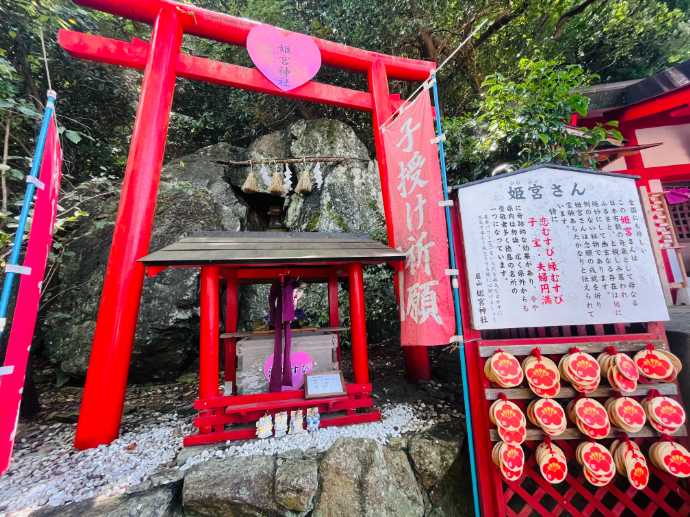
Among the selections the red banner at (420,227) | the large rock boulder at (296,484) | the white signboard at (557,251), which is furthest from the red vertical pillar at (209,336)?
the white signboard at (557,251)

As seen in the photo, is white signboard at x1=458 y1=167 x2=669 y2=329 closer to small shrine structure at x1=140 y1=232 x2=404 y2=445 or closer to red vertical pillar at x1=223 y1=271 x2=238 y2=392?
small shrine structure at x1=140 y1=232 x2=404 y2=445

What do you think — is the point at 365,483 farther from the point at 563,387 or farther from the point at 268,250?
the point at 268,250

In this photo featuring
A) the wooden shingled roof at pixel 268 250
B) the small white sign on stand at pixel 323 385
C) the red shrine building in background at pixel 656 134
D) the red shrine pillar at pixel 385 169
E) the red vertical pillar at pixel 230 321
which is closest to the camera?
the wooden shingled roof at pixel 268 250

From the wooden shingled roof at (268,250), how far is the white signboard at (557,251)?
0.98 metres

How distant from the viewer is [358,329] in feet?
11.3

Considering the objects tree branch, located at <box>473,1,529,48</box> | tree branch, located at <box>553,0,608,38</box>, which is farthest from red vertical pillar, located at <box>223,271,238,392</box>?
tree branch, located at <box>553,0,608,38</box>

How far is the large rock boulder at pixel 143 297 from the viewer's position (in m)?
4.69

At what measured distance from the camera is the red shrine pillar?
411 cm

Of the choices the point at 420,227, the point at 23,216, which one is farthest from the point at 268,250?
the point at 23,216

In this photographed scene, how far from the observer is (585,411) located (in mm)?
2375

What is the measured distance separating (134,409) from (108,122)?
693 centimetres

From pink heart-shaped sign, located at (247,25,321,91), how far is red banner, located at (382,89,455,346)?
1751mm

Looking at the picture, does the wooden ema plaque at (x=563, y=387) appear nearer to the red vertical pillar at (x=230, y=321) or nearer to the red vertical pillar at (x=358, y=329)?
the red vertical pillar at (x=358, y=329)

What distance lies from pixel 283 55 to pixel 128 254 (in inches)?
139
